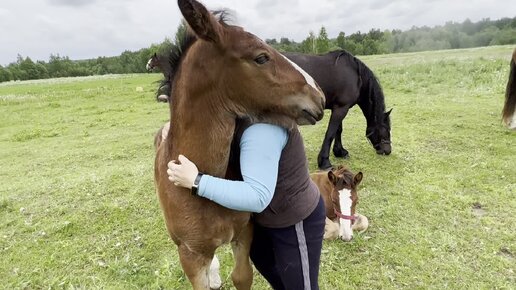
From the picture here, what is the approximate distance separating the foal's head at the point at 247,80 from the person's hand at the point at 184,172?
0.27 m

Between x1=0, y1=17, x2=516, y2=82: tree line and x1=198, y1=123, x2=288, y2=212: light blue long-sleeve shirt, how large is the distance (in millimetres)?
40374

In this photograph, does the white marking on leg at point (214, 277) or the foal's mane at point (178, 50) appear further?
the white marking on leg at point (214, 277)

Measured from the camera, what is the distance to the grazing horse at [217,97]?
1540 millimetres

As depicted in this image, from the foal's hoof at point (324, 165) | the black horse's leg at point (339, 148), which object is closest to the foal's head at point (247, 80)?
the foal's hoof at point (324, 165)

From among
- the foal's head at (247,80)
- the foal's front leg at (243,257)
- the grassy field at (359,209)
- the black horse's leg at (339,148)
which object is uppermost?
the foal's head at (247,80)

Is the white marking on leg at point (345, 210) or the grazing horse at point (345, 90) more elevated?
the grazing horse at point (345, 90)

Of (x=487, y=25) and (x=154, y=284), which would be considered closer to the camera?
(x=154, y=284)

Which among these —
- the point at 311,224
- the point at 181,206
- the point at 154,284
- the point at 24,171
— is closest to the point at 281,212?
the point at 311,224

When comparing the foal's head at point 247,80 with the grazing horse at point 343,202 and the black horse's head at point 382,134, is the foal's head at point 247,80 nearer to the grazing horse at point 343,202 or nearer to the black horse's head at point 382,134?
the grazing horse at point 343,202

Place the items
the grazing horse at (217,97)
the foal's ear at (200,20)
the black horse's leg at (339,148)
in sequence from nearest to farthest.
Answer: the foal's ear at (200,20), the grazing horse at (217,97), the black horse's leg at (339,148)

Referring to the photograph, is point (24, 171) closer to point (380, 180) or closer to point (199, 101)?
point (380, 180)

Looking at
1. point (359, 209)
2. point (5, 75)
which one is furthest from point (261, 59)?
point (5, 75)

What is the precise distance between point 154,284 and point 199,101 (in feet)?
7.34

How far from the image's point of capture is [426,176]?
5.52 metres
